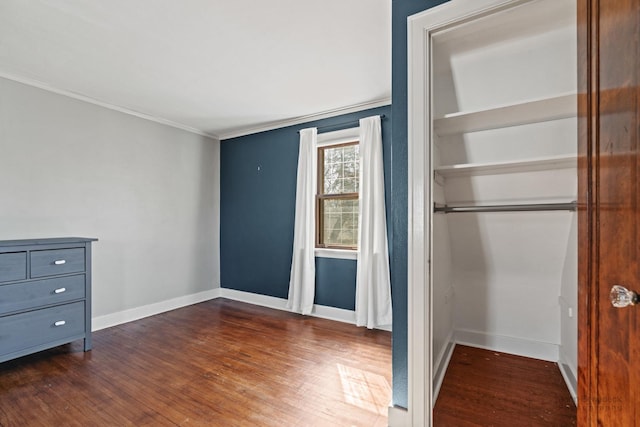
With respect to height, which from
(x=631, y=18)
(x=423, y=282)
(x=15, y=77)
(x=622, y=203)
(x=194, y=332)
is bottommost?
(x=194, y=332)

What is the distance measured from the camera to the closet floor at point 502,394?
68.2 inches

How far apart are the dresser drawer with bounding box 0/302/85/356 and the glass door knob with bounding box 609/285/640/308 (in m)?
3.52

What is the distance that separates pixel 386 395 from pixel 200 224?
133 inches

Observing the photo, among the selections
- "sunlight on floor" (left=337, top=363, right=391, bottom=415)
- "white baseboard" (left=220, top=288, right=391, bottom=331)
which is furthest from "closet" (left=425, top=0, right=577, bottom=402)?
"white baseboard" (left=220, top=288, right=391, bottom=331)

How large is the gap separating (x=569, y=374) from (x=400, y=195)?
1.78 meters


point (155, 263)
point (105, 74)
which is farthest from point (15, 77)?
point (155, 263)

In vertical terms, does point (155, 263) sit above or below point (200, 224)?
below

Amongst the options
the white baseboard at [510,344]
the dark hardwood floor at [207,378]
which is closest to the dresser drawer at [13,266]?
the dark hardwood floor at [207,378]

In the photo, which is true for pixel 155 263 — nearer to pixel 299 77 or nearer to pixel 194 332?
pixel 194 332

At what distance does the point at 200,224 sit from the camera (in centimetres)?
436

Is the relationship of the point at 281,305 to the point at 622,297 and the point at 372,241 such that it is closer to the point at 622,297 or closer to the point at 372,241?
the point at 372,241

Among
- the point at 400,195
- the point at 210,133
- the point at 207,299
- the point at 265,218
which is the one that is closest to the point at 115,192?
the point at 210,133

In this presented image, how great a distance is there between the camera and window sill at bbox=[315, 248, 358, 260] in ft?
11.3

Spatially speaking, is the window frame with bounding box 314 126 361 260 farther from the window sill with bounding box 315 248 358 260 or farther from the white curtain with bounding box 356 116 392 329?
the white curtain with bounding box 356 116 392 329
